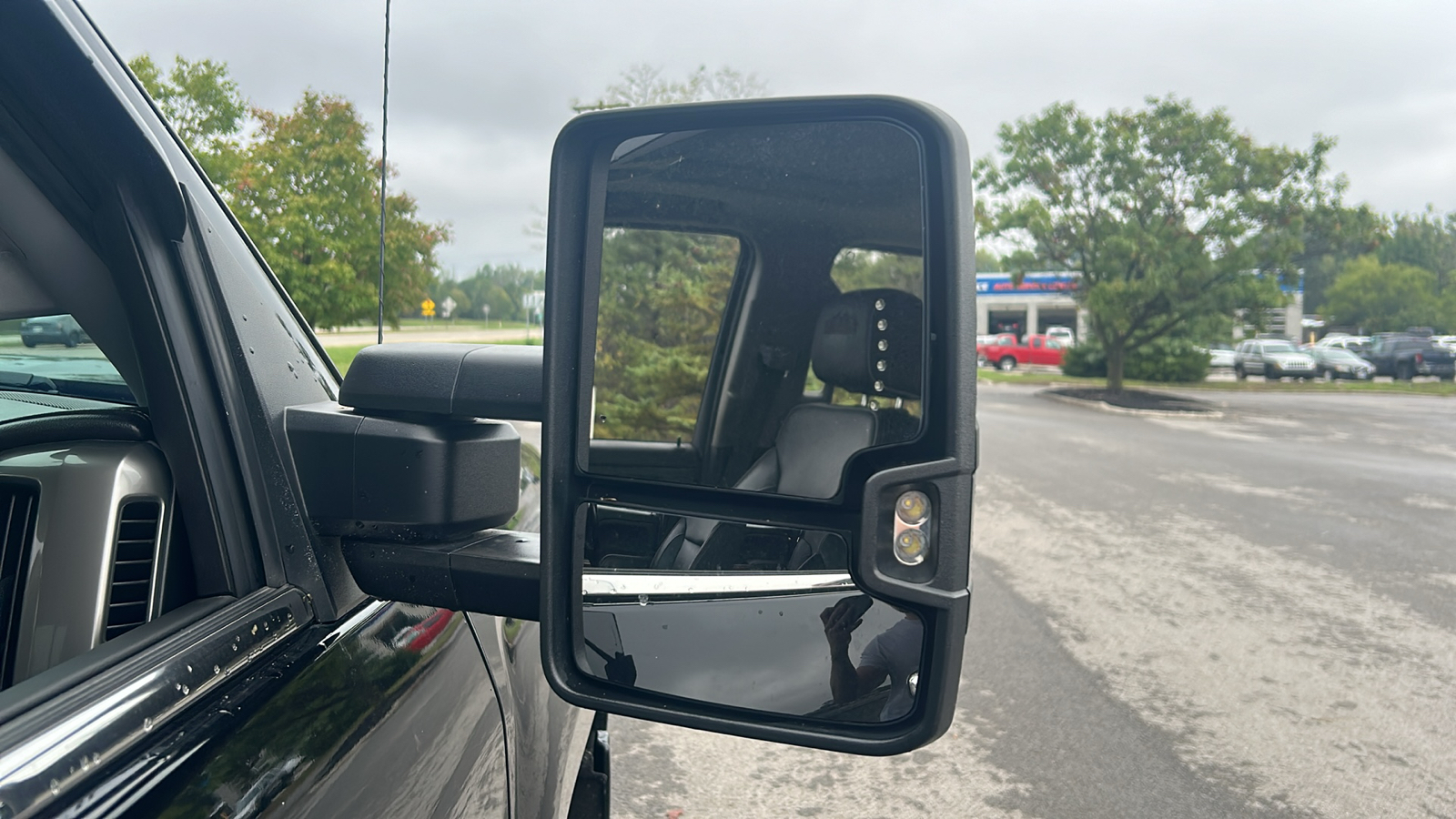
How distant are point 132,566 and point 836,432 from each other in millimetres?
811

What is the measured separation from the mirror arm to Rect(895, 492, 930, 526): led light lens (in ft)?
1.50

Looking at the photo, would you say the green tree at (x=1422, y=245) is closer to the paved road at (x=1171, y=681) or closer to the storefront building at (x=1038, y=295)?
the storefront building at (x=1038, y=295)

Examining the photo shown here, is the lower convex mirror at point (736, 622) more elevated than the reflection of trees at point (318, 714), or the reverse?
the lower convex mirror at point (736, 622)

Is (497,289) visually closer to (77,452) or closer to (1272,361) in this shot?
(77,452)

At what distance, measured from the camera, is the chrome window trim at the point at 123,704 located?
31.5 inches

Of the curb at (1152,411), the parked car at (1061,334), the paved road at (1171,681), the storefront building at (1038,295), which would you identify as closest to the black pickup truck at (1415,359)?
the storefront building at (1038,295)

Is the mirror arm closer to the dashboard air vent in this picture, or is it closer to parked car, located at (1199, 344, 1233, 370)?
the dashboard air vent

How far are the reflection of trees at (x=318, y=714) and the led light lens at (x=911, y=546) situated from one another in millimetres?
611

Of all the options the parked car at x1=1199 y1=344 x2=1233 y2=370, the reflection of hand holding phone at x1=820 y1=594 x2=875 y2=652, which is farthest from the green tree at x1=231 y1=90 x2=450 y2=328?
the parked car at x1=1199 y1=344 x2=1233 y2=370

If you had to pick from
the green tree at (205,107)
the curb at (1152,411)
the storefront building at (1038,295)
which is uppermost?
the storefront building at (1038,295)

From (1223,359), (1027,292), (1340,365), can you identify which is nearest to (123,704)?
(1027,292)

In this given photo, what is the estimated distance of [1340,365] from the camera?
3769cm

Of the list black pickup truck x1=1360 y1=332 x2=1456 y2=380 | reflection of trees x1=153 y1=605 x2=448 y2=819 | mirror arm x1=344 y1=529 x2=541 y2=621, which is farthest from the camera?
black pickup truck x1=1360 y1=332 x2=1456 y2=380

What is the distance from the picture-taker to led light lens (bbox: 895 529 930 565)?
3.45ft
